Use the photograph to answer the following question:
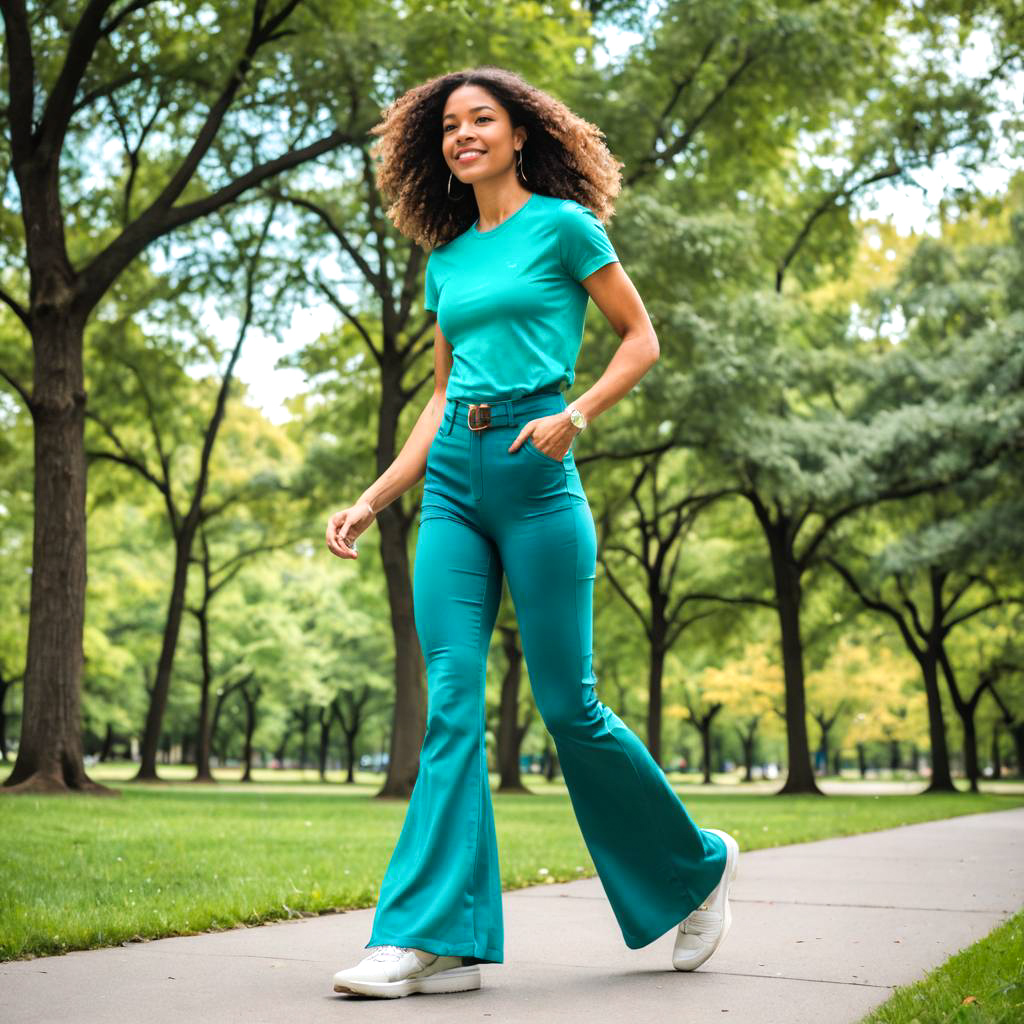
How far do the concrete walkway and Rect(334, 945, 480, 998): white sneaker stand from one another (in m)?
0.03

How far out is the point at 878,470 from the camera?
2116cm

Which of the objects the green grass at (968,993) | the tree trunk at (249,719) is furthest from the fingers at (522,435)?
the tree trunk at (249,719)

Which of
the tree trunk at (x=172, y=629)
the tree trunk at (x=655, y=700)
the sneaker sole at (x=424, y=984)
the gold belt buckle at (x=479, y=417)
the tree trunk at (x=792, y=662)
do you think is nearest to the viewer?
the sneaker sole at (x=424, y=984)

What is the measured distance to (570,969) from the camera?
12.1ft

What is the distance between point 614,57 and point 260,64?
4.84m

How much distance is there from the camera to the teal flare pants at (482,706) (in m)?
3.31

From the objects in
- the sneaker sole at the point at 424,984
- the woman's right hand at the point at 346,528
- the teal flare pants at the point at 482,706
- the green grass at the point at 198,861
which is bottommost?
the green grass at the point at 198,861

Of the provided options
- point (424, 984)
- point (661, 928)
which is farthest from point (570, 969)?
point (424, 984)

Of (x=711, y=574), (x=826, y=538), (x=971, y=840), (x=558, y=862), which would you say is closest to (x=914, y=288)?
(x=826, y=538)

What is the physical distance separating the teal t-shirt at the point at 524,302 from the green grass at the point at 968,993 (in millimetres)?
1766

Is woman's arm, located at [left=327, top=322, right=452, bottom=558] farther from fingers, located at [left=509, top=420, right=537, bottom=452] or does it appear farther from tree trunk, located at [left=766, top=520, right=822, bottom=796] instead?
tree trunk, located at [left=766, top=520, right=822, bottom=796]

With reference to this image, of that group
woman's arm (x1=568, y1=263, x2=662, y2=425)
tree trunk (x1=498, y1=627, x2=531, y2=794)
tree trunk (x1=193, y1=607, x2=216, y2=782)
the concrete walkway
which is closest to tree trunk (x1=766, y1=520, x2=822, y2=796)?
tree trunk (x1=498, y1=627, x2=531, y2=794)

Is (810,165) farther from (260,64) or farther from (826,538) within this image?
(260,64)

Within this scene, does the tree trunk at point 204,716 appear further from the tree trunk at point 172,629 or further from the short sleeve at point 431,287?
the short sleeve at point 431,287
